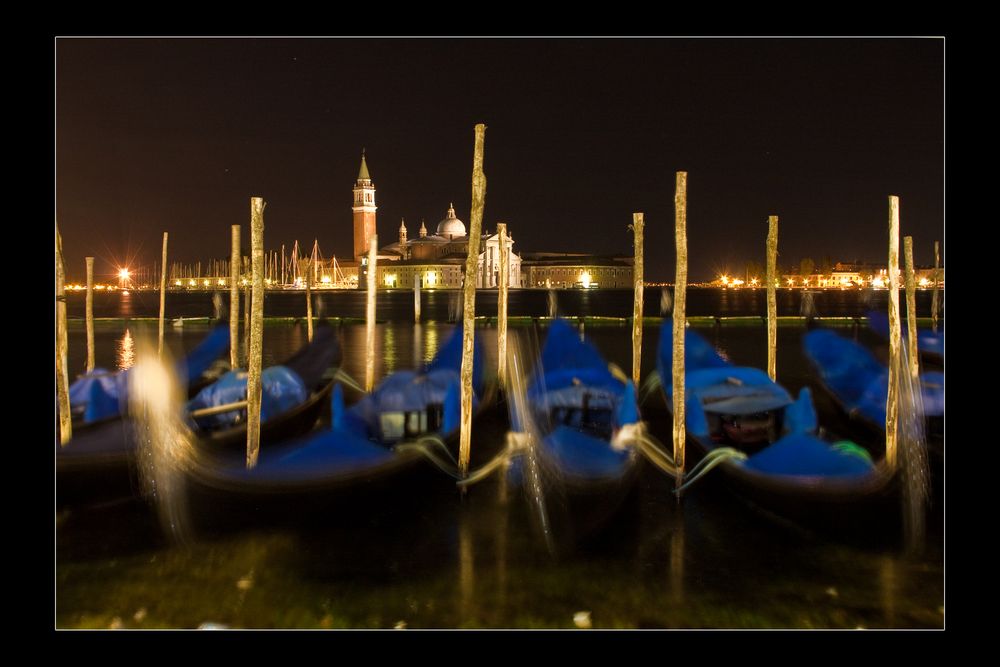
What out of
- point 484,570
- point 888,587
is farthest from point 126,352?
point 888,587

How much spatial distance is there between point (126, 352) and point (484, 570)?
14091 mm

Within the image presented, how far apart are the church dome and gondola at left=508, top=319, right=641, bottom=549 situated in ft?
238

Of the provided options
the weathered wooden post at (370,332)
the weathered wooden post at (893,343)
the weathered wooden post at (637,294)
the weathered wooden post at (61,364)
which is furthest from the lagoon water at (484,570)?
the weathered wooden post at (637,294)

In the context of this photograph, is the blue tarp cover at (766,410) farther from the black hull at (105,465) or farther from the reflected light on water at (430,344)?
the reflected light on water at (430,344)

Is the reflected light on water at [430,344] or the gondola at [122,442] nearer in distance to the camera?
the gondola at [122,442]

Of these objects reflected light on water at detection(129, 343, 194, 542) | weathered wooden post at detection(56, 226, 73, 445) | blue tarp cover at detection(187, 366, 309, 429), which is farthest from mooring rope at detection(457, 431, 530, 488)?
weathered wooden post at detection(56, 226, 73, 445)

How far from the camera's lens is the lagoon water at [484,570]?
12.5 feet

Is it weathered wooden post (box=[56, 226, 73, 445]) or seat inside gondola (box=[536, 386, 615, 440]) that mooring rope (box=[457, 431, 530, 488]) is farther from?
weathered wooden post (box=[56, 226, 73, 445])

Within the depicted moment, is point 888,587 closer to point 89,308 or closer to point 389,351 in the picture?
point 89,308

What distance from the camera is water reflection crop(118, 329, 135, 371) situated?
13899mm

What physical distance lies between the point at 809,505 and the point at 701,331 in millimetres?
16018

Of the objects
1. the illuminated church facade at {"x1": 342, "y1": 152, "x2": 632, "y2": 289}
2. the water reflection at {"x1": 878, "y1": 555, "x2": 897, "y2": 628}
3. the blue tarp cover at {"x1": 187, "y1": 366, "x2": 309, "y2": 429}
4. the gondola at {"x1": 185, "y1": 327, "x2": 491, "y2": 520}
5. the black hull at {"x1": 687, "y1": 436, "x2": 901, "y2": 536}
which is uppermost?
the illuminated church facade at {"x1": 342, "y1": 152, "x2": 632, "y2": 289}

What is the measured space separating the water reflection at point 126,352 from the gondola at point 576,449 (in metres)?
8.42

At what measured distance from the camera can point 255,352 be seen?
17.9ft
